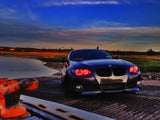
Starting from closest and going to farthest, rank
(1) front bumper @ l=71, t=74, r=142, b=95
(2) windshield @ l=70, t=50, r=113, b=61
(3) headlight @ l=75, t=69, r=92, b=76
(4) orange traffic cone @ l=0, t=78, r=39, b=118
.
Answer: (4) orange traffic cone @ l=0, t=78, r=39, b=118, (1) front bumper @ l=71, t=74, r=142, b=95, (3) headlight @ l=75, t=69, r=92, b=76, (2) windshield @ l=70, t=50, r=113, b=61

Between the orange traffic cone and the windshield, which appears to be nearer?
the orange traffic cone

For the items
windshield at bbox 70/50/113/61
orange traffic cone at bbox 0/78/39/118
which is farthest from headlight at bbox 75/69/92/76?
orange traffic cone at bbox 0/78/39/118

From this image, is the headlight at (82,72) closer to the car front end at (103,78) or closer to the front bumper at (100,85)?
the car front end at (103,78)

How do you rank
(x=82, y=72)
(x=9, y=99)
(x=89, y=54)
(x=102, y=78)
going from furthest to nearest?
(x=89, y=54) → (x=82, y=72) → (x=102, y=78) → (x=9, y=99)

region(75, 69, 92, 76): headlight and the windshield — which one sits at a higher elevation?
the windshield

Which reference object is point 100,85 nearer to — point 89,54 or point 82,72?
point 82,72

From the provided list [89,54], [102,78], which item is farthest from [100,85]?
[89,54]

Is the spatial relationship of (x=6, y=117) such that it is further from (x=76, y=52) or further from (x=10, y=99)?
(x=76, y=52)

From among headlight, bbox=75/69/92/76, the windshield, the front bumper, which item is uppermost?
the windshield

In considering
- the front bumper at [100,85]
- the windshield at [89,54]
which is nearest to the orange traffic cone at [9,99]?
the front bumper at [100,85]

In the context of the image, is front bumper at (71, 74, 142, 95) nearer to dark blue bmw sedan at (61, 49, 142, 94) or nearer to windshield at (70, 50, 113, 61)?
dark blue bmw sedan at (61, 49, 142, 94)

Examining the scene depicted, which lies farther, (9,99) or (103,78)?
(103,78)

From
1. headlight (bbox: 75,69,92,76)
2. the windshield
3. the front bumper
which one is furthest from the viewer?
the windshield

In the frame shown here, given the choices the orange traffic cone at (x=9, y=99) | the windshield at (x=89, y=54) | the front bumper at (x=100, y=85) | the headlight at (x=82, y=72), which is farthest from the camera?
the windshield at (x=89, y=54)
